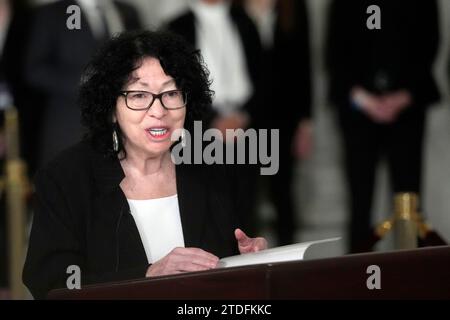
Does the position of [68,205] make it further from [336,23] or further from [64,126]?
[336,23]

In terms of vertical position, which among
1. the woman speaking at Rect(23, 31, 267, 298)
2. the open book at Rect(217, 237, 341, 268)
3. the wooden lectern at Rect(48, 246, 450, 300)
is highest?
the woman speaking at Rect(23, 31, 267, 298)

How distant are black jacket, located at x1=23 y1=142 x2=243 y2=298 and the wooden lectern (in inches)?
16.1

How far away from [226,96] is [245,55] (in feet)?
0.75

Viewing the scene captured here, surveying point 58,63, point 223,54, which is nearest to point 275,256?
point 58,63

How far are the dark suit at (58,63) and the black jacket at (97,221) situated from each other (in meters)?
2.23

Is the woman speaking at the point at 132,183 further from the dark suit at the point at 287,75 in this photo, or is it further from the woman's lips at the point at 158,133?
the dark suit at the point at 287,75

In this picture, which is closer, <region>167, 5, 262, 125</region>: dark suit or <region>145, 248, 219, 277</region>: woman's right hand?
<region>145, 248, 219, 277</region>: woman's right hand

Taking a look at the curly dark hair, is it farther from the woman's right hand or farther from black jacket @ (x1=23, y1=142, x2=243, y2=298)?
the woman's right hand

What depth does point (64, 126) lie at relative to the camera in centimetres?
512

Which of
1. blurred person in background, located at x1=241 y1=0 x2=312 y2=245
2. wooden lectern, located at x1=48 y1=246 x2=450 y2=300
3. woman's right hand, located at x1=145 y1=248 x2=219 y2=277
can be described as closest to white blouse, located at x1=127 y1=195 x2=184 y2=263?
woman's right hand, located at x1=145 y1=248 x2=219 y2=277

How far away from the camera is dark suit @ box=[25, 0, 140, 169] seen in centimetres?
490

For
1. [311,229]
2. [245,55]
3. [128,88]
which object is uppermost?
[245,55]

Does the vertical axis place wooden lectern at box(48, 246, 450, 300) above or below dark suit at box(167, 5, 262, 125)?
below
